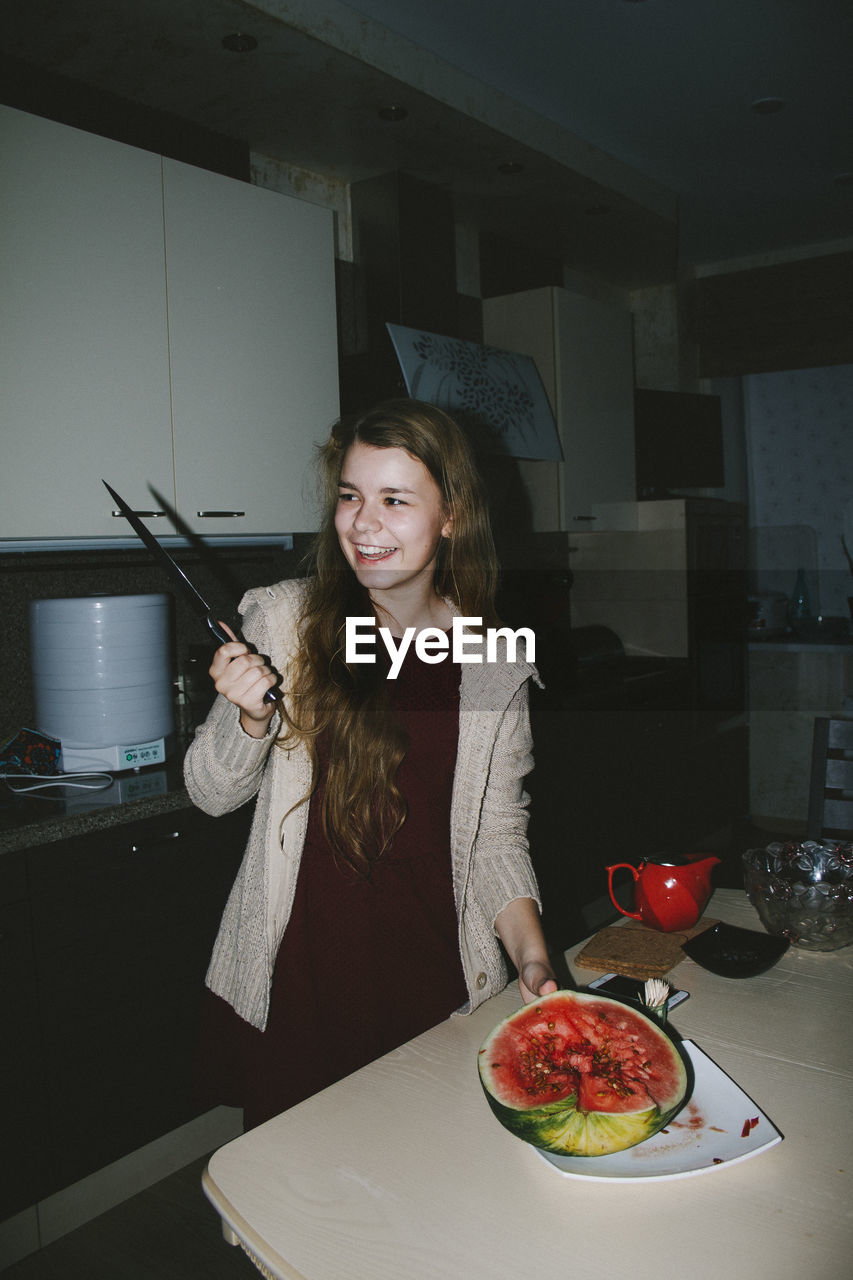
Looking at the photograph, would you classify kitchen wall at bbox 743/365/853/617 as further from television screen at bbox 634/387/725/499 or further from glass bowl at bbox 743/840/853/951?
glass bowl at bbox 743/840/853/951

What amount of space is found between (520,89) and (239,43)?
41.6 inches

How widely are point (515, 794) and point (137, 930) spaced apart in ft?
2.98

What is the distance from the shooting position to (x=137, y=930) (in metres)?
1.84

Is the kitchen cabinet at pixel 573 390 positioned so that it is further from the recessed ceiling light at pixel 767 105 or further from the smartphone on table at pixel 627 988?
the smartphone on table at pixel 627 988

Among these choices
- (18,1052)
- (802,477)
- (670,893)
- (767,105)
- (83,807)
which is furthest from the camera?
(802,477)

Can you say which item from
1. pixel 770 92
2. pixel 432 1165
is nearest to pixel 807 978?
pixel 432 1165

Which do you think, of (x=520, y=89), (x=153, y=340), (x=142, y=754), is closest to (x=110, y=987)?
(x=142, y=754)

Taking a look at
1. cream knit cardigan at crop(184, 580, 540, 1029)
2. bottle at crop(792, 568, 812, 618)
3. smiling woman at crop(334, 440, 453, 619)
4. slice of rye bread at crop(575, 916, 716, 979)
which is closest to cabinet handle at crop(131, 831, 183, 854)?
cream knit cardigan at crop(184, 580, 540, 1029)

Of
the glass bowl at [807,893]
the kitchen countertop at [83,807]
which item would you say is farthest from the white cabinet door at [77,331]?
the glass bowl at [807,893]

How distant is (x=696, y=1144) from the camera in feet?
2.60

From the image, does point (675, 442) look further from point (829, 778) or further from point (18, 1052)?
point (18, 1052)

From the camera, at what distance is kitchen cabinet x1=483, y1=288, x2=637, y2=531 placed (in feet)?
11.2

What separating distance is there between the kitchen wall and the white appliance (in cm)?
364

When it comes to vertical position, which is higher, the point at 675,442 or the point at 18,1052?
the point at 675,442
